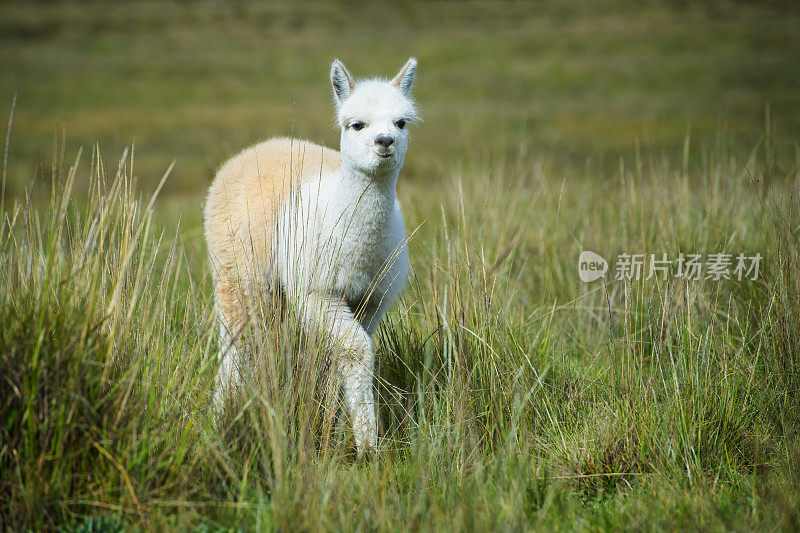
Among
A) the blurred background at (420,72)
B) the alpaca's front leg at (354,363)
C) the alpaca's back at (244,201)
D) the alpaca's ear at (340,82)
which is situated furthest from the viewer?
the blurred background at (420,72)

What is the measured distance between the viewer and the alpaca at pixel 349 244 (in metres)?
2.98

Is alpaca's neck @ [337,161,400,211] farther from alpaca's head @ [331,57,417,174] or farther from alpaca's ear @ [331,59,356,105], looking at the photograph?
alpaca's ear @ [331,59,356,105]

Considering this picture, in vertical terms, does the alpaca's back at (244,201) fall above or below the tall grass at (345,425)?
above

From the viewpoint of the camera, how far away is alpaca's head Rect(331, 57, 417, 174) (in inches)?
122

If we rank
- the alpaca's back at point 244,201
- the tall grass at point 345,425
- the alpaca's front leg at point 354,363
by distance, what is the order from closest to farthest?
the tall grass at point 345,425
the alpaca's front leg at point 354,363
the alpaca's back at point 244,201

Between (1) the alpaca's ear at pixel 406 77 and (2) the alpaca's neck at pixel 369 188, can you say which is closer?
(2) the alpaca's neck at pixel 369 188

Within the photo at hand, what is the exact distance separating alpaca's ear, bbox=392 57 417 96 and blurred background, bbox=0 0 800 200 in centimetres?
280

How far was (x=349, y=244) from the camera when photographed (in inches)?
126

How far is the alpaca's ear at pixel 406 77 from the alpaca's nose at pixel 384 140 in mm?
555

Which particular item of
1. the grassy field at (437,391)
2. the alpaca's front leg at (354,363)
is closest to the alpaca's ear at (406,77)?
the grassy field at (437,391)

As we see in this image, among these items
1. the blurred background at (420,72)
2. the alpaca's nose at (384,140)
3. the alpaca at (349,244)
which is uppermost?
the blurred background at (420,72)

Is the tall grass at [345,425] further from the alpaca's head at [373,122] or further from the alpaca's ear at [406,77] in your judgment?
the alpaca's ear at [406,77]

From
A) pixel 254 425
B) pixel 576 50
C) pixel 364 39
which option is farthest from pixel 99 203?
pixel 364 39

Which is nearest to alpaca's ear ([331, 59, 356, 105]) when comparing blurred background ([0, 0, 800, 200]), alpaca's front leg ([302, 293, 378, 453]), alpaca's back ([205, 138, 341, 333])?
alpaca's back ([205, 138, 341, 333])
